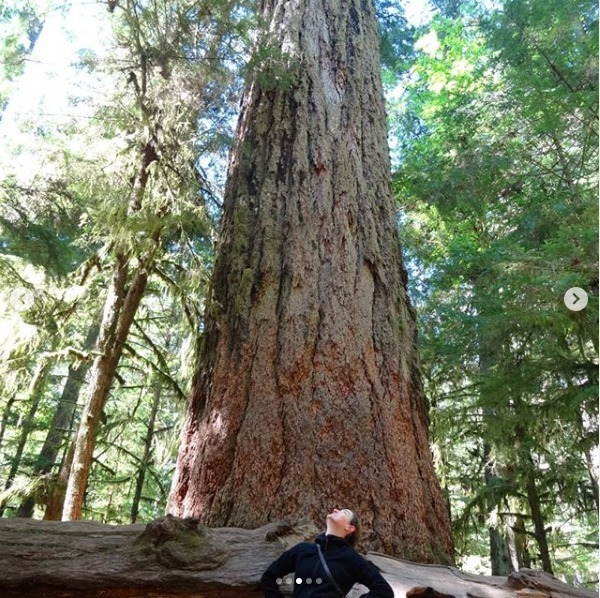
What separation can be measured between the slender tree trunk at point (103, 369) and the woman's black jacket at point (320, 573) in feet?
11.4

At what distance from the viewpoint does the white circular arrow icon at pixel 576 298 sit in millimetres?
5164

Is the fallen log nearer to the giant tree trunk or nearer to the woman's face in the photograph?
the woman's face

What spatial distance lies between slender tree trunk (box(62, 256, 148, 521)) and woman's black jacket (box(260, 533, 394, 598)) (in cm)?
347

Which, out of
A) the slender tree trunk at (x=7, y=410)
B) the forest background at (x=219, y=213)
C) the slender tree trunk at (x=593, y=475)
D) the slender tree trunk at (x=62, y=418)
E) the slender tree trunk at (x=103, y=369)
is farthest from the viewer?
the slender tree trunk at (x=62, y=418)

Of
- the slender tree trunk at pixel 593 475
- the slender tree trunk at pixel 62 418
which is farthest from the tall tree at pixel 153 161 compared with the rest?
the slender tree trunk at pixel 593 475

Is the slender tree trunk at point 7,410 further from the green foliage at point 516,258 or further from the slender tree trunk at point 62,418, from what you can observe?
the green foliage at point 516,258

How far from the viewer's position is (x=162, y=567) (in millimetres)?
1935

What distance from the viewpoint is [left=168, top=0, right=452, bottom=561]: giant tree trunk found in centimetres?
262

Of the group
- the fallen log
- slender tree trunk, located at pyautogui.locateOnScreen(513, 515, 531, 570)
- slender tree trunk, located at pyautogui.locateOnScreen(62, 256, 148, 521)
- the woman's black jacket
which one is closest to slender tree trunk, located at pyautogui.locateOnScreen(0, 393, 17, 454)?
slender tree trunk, located at pyautogui.locateOnScreen(62, 256, 148, 521)

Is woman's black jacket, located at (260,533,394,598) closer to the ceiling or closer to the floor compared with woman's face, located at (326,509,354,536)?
closer to the floor

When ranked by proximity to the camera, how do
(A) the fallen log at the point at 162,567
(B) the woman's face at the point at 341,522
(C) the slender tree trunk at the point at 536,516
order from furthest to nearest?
1. (C) the slender tree trunk at the point at 536,516
2. (B) the woman's face at the point at 341,522
3. (A) the fallen log at the point at 162,567

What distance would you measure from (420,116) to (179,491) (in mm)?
10729

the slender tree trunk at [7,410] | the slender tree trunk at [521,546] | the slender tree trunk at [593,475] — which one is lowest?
the slender tree trunk at [521,546]

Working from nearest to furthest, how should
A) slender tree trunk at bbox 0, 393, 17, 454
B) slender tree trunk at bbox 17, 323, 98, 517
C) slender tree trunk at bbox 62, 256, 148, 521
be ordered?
slender tree trunk at bbox 62, 256, 148, 521, slender tree trunk at bbox 0, 393, 17, 454, slender tree trunk at bbox 17, 323, 98, 517
